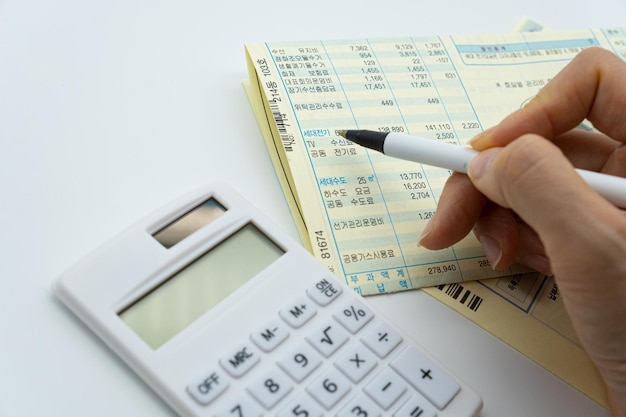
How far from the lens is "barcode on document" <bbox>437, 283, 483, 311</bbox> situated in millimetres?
446

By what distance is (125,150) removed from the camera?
19.1 inches

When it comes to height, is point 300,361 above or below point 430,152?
below

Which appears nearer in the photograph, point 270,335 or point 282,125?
point 270,335

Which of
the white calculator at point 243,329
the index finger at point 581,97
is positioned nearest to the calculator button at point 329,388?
the white calculator at point 243,329

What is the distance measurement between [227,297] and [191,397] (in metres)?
0.07

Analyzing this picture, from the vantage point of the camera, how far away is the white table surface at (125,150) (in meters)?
0.37

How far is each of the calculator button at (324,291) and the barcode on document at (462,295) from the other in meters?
0.09

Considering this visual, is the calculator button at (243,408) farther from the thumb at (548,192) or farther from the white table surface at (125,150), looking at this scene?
the thumb at (548,192)

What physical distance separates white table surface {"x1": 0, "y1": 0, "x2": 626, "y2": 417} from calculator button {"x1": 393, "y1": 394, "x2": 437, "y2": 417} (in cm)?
5

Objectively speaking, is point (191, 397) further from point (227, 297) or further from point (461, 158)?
point (461, 158)

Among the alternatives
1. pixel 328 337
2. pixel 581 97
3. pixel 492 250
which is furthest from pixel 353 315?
pixel 581 97

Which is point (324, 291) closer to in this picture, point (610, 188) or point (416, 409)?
point (416, 409)

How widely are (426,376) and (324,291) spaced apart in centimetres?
8

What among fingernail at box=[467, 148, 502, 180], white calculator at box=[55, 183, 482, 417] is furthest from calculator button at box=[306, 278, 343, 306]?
fingernail at box=[467, 148, 502, 180]
